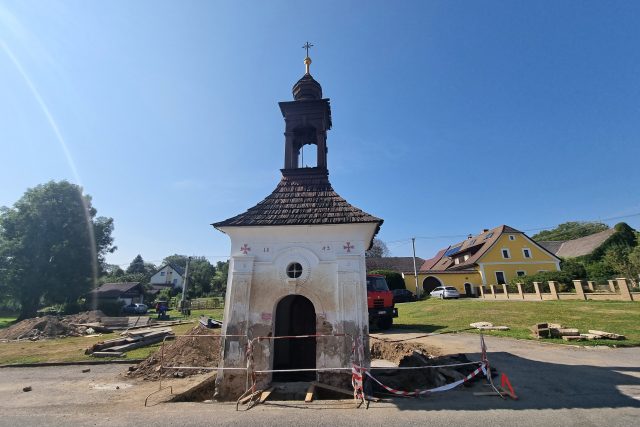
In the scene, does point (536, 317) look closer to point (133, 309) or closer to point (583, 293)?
point (583, 293)

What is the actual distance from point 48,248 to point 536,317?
1666 inches

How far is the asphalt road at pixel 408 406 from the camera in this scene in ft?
17.0

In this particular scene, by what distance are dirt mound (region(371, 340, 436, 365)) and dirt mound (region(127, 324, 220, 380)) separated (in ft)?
20.7

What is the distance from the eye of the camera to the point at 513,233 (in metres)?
35.8

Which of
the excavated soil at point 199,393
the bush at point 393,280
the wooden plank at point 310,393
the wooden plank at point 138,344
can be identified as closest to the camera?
the wooden plank at point 310,393

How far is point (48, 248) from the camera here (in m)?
30.7

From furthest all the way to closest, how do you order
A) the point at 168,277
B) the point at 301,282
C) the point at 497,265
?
the point at 168,277 < the point at 497,265 < the point at 301,282

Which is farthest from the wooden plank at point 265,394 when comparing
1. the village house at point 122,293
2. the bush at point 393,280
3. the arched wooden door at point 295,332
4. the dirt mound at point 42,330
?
the village house at point 122,293

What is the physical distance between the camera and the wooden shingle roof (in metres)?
8.34

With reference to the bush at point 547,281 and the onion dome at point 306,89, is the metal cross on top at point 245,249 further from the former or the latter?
the bush at point 547,281

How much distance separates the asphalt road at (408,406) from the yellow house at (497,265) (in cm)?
2803

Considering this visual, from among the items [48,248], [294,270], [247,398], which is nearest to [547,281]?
[294,270]

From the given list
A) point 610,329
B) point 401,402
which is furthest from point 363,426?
point 610,329

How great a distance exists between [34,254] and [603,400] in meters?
41.3
